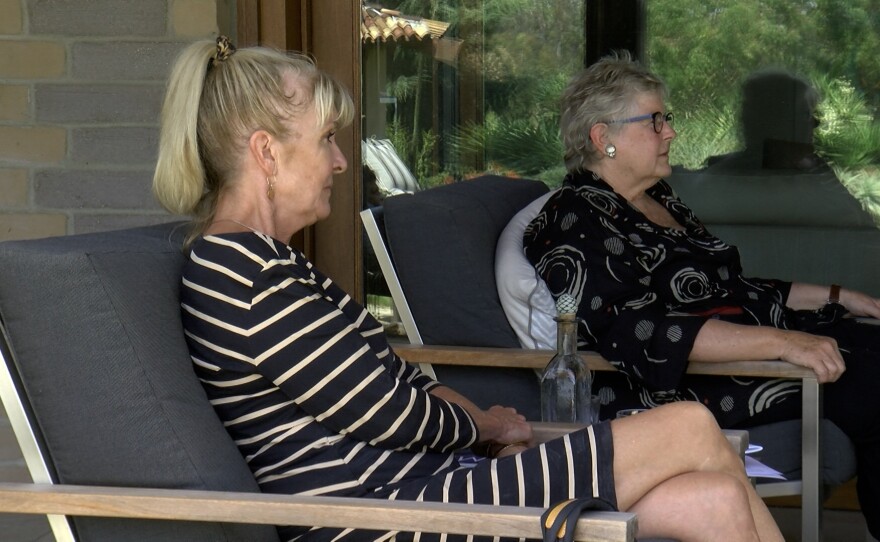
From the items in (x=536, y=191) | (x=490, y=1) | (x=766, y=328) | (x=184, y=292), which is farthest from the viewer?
(x=490, y=1)

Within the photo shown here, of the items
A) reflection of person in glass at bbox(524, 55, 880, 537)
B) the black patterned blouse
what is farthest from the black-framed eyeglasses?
the black patterned blouse

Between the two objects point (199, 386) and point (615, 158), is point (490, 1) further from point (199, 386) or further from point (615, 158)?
point (199, 386)

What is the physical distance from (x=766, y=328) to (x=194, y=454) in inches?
55.4

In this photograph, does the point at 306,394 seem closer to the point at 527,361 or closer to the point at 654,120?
the point at 527,361

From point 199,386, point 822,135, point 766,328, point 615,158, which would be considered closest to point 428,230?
point 615,158

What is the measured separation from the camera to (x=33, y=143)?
3471 millimetres

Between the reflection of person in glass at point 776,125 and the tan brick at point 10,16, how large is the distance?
2184 millimetres

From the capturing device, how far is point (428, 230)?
9.41 feet

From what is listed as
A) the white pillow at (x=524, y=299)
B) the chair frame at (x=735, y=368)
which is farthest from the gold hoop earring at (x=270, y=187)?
the white pillow at (x=524, y=299)

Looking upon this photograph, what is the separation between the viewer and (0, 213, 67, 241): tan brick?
11.4 ft

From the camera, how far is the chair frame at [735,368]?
2.56 metres

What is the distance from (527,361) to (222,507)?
120cm

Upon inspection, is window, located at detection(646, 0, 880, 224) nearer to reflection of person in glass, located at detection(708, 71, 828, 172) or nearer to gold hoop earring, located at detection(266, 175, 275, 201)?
reflection of person in glass, located at detection(708, 71, 828, 172)

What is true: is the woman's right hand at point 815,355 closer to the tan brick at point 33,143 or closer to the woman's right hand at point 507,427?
the woman's right hand at point 507,427
